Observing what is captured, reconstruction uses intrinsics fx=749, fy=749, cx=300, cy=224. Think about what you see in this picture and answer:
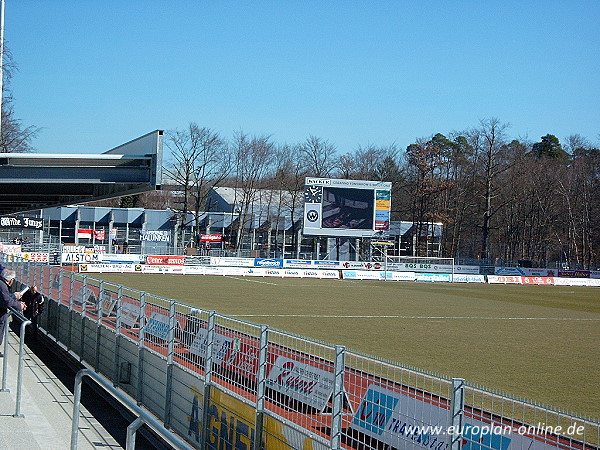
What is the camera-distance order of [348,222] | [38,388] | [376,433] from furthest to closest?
[348,222]
[38,388]
[376,433]

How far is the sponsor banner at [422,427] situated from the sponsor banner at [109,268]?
161 feet

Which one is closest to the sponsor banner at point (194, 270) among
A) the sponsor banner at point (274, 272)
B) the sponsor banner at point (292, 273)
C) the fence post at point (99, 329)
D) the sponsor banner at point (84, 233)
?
the sponsor banner at point (274, 272)

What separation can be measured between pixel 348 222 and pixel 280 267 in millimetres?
7159

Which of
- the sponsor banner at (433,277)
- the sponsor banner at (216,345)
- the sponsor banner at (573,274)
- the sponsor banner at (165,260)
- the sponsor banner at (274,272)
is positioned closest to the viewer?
the sponsor banner at (216,345)

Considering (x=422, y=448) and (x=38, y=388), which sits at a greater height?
(x=422, y=448)

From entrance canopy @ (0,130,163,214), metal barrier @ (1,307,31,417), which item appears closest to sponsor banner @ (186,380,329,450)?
metal barrier @ (1,307,31,417)

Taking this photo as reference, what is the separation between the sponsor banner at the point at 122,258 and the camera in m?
57.6

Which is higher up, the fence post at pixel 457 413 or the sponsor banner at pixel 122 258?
the fence post at pixel 457 413

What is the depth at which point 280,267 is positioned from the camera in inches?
2564

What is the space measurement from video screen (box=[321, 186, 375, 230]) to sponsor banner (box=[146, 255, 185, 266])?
40.2 feet

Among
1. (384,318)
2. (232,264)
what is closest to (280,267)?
(232,264)

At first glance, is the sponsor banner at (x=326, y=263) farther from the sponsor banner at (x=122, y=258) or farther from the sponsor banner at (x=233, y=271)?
the sponsor banner at (x=122, y=258)

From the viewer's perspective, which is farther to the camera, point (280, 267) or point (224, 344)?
point (280, 267)

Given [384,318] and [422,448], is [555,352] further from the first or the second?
[422,448]
